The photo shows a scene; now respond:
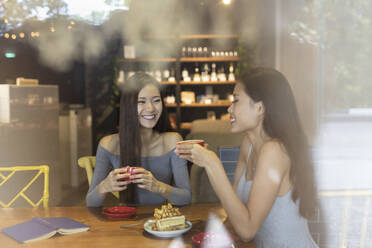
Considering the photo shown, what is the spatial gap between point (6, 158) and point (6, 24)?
1098 mm

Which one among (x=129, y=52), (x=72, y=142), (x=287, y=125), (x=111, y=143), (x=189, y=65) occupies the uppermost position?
(x=129, y=52)

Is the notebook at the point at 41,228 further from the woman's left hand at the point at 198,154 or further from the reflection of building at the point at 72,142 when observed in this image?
the reflection of building at the point at 72,142

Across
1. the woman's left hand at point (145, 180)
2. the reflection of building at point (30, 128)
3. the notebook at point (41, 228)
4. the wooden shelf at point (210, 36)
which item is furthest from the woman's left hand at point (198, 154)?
the wooden shelf at point (210, 36)

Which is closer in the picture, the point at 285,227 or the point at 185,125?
the point at 285,227

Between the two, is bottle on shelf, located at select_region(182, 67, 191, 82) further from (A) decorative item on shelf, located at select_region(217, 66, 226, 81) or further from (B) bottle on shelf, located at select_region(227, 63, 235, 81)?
(B) bottle on shelf, located at select_region(227, 63, 235, 81)

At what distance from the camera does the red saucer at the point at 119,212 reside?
4.53ft

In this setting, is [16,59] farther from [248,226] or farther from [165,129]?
[248,226]

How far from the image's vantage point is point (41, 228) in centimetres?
125

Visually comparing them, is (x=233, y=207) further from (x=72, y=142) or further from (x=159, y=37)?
(x=159, y=37)

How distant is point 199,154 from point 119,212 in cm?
39

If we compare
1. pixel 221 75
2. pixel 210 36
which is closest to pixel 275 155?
pixel 221 75

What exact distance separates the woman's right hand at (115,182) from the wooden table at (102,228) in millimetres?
94

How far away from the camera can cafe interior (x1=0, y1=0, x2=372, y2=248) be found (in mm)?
2350

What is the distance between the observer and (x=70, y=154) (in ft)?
14.9
